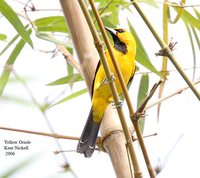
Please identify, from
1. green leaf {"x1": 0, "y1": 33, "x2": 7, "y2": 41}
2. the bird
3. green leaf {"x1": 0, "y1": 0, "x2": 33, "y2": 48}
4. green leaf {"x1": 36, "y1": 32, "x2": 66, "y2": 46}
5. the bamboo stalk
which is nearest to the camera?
the bamboo stalk

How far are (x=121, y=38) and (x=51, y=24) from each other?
1.78 ft

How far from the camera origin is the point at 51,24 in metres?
1.56

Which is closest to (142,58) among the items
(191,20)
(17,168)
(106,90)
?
(191,20)

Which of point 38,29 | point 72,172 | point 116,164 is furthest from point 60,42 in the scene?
point 72,172

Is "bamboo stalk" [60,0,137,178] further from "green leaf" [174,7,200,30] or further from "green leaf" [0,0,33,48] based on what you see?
"green leaf" [174,7,200,30]

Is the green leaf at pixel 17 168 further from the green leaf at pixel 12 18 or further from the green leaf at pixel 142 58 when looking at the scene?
the green leaf at pixel 142 58

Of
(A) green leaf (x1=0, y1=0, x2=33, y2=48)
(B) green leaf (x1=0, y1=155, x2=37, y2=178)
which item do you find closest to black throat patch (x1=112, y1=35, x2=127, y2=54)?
(A) green leaf (x1=0, y1=0, x2=33, y2=48)

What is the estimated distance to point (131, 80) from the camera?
1.90 m

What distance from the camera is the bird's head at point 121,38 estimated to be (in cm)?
198

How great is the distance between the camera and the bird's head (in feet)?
6.51

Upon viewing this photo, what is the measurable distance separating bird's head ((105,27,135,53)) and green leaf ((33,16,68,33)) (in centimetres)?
42

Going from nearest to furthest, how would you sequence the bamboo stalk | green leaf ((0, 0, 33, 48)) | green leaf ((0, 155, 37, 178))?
green leaf ((0, 155, 37, 178)), the bamboo stalk, green leaf ((0, 0, 33, 48))

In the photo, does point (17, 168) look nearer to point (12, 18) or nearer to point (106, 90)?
point (12, 18)

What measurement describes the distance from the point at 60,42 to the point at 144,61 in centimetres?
34
